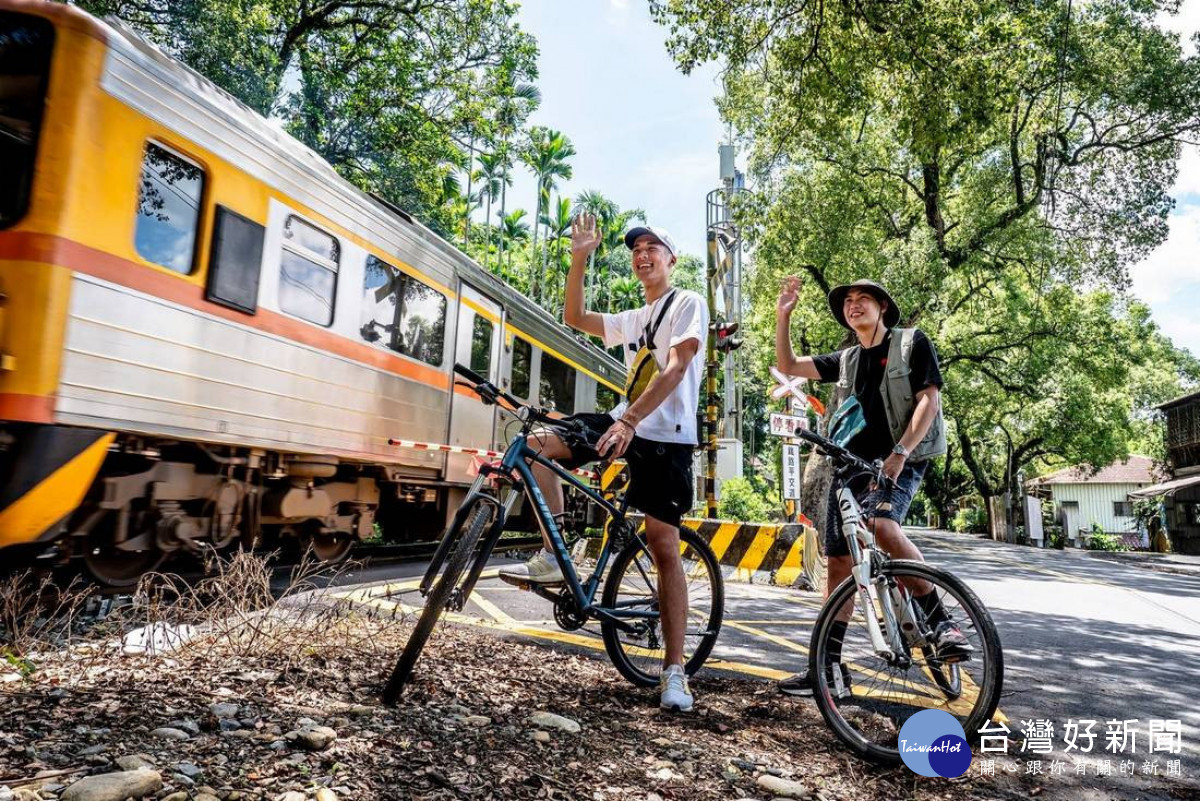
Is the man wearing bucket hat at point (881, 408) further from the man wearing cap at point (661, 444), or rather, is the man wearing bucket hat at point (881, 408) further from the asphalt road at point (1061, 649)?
the asphalt road at point (1061, 649)

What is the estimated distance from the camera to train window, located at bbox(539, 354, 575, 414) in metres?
10.9

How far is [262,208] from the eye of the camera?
5.45 m

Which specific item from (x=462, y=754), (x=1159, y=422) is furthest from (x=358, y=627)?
(x=1159, y=422)

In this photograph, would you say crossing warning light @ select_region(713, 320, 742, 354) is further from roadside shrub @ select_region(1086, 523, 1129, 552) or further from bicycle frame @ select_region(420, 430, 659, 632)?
roadside shrub @ select_region(1086, 523, 1129, 552)

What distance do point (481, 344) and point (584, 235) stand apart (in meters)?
5.37

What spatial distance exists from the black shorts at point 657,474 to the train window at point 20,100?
3260mm

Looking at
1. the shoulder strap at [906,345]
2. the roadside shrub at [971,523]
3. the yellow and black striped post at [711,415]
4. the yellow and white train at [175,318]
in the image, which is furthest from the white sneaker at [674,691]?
the roadside shrub at [971,523]

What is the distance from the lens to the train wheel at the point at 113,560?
15.6ft

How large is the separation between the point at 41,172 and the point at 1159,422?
5187 centimetres

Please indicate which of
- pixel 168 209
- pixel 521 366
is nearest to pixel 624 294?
pixel 521 366

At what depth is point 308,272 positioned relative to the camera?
19.6 ft

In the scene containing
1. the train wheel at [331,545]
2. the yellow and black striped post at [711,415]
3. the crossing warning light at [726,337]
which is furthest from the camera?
the yellow and black striped post at [711,415]

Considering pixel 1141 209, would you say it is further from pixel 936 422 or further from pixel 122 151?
pixel 122 151

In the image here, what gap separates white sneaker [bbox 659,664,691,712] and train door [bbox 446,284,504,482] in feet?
17.5
